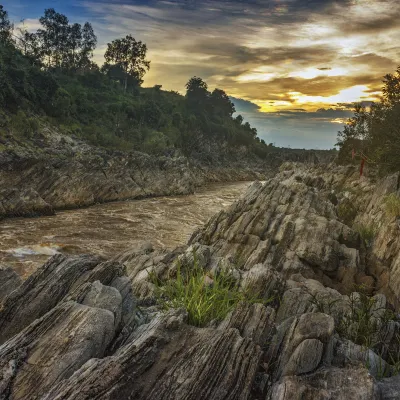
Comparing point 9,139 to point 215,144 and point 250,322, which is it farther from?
point 215,144

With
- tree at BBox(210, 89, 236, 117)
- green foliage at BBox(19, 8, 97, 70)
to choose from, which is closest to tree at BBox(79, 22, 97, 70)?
green foliage at BBox(19, 8, 97, 70)

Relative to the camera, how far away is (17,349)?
429 cm

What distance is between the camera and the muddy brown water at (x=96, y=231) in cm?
2211

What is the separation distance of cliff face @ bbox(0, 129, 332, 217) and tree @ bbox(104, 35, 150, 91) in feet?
204

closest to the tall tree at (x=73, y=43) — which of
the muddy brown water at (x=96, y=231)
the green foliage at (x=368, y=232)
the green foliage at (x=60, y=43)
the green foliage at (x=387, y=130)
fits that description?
the green foliage at (x=60, y=43)

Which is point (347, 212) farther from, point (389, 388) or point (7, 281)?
point (7, 281)

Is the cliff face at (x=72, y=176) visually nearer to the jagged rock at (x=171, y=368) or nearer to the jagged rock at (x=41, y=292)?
the jagged rock at (x=41, y=292)

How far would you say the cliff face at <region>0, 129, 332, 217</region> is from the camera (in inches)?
1268

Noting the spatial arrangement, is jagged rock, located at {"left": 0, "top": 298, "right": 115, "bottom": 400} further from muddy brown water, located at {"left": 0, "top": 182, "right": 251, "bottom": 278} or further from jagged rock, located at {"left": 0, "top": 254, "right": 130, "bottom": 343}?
muddy brown water, located at {"left": 0, "top": 182, "right": 251, "bottom": 278}

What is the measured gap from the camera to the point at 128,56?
111688mm

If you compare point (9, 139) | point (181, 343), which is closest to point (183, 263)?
point (181, 343)

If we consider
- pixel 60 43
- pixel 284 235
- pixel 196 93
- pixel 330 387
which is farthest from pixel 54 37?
pixel 330 387

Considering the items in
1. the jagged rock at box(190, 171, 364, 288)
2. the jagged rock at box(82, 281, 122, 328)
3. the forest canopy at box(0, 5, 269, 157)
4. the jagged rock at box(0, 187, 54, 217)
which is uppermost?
the forest canopy at box(0, 5, 269, 157)

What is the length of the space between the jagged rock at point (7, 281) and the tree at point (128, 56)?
106021mm
